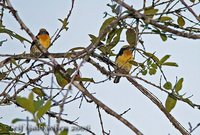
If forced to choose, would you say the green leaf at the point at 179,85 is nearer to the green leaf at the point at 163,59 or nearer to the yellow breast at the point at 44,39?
the green leaf at the point at 163,59

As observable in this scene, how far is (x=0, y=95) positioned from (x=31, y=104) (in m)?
0.61

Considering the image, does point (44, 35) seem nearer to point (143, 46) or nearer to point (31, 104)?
point (143, 46)

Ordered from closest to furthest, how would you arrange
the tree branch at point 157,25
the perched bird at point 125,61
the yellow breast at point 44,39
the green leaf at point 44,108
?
the green leaf at point 44,108 < the tree branch at point 157,25 < the perched bird at point 125,61 < the yellow breast at point 44,39

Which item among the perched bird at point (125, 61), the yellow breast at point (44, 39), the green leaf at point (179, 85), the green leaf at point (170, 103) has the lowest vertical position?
the green leaf at point (170, 103)

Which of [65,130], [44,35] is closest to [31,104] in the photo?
[65,130]

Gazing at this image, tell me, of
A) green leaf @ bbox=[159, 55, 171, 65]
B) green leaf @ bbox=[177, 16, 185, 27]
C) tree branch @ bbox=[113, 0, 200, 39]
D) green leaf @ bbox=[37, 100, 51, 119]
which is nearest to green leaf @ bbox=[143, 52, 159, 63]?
green leaf @ bbox=[159, 55, 171, 65]

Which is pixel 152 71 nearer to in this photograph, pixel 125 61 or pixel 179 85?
pixel 179 85

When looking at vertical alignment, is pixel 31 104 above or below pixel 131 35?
below

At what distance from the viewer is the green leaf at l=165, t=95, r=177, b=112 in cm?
104

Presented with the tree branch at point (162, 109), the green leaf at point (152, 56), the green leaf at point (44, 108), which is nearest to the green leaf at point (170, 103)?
the tree branch at point (162, 109)

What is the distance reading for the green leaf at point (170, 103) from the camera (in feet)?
A: 3.42

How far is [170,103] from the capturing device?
3.44 feet

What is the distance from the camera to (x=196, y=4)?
998 mm

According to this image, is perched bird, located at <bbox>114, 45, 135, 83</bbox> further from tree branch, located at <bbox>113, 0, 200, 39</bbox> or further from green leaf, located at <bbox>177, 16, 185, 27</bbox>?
tree branch, located at <bbox>113, 0, 200, 39</bbox>
